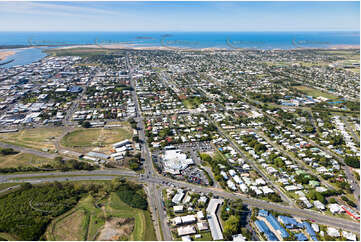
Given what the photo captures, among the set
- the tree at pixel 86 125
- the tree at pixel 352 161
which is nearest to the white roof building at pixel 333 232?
the tree at pixel 352 161

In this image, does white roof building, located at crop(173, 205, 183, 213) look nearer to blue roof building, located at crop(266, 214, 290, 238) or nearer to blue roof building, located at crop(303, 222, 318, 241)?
blue roof building, located at crop(266, 214, 290, 238)

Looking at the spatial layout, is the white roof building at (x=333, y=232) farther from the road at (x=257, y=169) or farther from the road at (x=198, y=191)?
the road at (x=257, y=169)

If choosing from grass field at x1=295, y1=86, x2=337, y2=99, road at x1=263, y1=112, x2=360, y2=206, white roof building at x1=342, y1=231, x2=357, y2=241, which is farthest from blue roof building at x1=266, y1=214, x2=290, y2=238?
grass field at x1=295, y1=86, x2=337, y2=99

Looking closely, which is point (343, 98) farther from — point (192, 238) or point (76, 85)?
point (76, 85)

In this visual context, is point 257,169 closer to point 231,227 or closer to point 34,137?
point 231,227


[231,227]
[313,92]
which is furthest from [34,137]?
[313,92]
